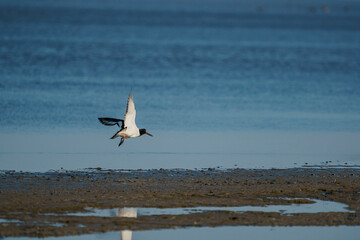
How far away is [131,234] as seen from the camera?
35.0 ft

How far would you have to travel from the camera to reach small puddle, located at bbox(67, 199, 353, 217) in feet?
37.9

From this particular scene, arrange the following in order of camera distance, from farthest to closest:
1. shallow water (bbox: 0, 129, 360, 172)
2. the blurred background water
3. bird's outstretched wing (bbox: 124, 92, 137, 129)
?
the blurred background water → shallow water (bbox: 0, 129, 360, 172) → bird's outstretched wing (bbox: 124, 92, 137, 129)

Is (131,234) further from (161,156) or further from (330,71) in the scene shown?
(330,71)

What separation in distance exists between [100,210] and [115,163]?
455 centimetres

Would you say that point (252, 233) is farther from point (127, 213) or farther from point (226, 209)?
point (127, 213)

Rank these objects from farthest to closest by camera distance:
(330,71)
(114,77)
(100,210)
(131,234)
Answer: (330,71) → (114,77) → (100,210) → (131,234)

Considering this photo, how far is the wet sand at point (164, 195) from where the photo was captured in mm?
10992

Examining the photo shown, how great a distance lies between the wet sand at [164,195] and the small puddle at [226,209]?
0.17 metres

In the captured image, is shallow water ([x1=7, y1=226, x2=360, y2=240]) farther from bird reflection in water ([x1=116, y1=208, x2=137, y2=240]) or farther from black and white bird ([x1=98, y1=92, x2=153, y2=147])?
black and white bird ([x1=98, y1=92, x2=153, y2=147])

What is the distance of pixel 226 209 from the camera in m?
12.1

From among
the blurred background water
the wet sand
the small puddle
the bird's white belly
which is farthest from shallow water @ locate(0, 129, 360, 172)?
the small puddle

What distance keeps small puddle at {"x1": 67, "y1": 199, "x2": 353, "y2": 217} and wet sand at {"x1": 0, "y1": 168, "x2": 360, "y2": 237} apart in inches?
6.7

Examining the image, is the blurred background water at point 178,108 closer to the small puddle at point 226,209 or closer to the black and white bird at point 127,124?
the black and white bird at point 127,124

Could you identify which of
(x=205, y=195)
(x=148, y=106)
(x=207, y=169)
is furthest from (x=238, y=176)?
(x=148, y=106)
